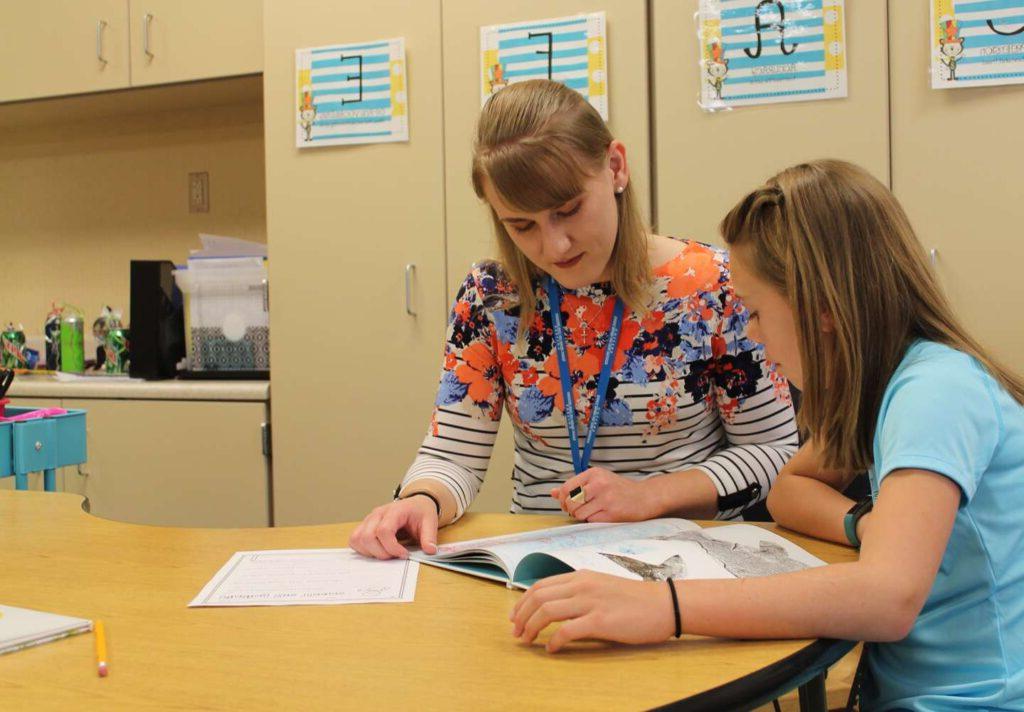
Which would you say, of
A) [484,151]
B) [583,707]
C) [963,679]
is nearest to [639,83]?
[484,151]

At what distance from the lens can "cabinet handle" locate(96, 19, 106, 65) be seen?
2812 millimetres

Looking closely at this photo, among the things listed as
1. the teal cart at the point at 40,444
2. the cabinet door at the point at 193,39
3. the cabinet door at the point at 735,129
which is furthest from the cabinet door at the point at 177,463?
the cabinet door at the point at 735,129

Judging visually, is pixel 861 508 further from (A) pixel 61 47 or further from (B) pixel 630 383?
(A) pixel 61 47

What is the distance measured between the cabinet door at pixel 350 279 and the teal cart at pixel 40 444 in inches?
29.8

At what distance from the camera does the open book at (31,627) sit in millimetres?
755

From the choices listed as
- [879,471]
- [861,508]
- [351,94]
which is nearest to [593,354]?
[861,508]

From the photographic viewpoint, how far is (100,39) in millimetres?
2820

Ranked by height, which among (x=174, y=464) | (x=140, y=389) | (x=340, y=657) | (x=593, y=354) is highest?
(x=593, y=354)

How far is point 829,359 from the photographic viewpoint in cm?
91

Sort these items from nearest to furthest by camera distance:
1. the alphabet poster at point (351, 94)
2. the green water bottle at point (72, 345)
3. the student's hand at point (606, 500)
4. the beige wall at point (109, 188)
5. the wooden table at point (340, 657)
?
the wooden table at point (340, 657) < the student's hand at point (606, 500) < the alphabet poster at point (351, 94) < the green water bottle at point (72, 345) < the beige wall at point (109, 188)

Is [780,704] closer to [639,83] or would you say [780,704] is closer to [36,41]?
[639,83]

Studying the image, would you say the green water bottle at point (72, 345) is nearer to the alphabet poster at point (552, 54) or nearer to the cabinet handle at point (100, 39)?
the cabinet handle at point (100, 39)

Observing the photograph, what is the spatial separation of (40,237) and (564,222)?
299 cm

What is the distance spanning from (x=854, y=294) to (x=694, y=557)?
31 cm
